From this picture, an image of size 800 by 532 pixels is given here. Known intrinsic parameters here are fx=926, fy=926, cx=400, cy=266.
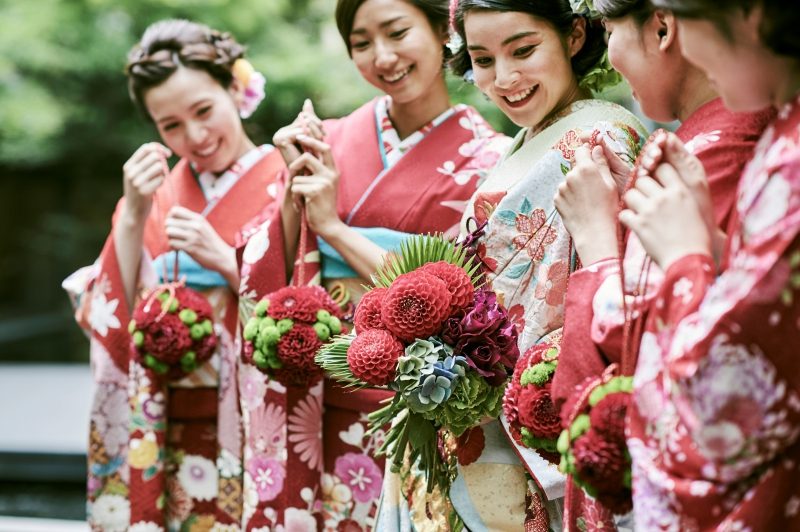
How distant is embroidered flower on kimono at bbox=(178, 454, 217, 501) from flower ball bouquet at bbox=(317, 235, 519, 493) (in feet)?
3.62

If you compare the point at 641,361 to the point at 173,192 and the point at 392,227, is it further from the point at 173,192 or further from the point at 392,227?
the point at 173,192

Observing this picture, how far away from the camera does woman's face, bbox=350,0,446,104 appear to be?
221cm

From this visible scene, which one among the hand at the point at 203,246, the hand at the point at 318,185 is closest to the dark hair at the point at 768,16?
the hand at the point at 318,185

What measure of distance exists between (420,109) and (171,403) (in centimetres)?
113

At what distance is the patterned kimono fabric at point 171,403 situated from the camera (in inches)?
104

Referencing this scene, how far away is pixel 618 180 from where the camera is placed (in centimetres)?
156

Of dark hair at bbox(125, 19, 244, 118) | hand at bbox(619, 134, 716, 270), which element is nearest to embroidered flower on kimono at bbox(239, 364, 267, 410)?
dark hair at bbox(125, 19, 244, 118)

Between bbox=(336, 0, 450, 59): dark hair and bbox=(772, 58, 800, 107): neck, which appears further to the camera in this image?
bbox=(336, 0, 450, 59): dark hair

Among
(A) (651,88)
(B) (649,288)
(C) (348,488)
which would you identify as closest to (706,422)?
(B) (649,288)

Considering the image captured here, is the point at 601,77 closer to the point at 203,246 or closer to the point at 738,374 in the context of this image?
the point at 738,374

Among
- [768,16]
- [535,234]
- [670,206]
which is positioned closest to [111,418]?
[535,234]

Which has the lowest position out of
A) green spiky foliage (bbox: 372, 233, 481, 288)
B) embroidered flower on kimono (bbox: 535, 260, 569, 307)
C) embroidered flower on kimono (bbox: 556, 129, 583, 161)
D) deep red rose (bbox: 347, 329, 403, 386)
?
deep red rose (bbox: 347, 329, 403, 386)

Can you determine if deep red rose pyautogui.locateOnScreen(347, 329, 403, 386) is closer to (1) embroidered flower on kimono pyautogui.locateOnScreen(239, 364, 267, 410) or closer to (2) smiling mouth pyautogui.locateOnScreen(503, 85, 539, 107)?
(2) smiling mouth pyautogui.locateOnScreen(503, 85, 539, 107)

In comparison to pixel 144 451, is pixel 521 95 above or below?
above
